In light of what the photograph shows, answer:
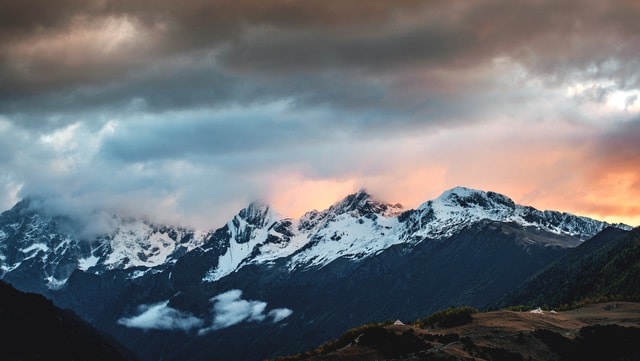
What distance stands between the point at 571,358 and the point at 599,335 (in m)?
18.0

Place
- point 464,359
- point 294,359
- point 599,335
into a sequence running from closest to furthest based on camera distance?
point 464,359, point 294,359, point 599,335

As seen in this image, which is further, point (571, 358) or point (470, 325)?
point (470, 325)

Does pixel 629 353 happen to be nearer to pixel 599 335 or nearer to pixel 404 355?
pixel 599 335

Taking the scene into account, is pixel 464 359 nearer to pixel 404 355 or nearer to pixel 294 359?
pixel 404 355

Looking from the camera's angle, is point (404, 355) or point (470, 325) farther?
point (470, 325)

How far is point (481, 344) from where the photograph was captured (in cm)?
18150

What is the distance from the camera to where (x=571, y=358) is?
601 feet

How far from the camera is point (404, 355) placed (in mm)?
167875

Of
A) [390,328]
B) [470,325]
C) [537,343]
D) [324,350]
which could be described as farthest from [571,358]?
[324,350]

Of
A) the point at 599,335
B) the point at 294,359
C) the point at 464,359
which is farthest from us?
the point at 599,335

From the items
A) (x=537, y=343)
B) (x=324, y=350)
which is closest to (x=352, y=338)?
(x=324, y=350)

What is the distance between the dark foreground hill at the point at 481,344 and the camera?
17112cm

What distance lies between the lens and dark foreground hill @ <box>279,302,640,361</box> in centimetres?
17112

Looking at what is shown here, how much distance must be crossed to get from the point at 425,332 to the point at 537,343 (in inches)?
938
